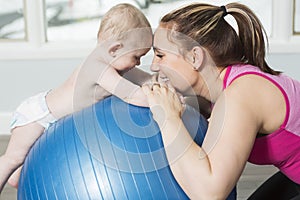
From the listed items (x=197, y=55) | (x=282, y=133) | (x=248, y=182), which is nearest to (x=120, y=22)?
(x=197, y=55)

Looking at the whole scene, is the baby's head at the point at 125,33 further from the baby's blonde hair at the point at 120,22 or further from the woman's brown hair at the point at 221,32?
the woman's brown hair at the point at 221,32

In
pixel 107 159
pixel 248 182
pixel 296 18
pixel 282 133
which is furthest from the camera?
pixel 296 18

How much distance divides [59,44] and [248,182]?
141cm

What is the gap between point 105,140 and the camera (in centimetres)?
125

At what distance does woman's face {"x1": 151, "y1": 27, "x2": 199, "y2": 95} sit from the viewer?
135 centimetres

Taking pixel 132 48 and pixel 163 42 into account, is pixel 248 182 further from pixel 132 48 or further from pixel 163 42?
pixel 163 42

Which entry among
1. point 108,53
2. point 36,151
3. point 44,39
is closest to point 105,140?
point 36,151

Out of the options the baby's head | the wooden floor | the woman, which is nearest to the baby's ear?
the baby's head

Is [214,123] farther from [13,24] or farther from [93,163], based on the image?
[13,24]

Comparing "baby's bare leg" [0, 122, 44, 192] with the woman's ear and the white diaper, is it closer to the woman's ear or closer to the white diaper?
the white diaper

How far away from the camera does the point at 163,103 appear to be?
1.29 meters

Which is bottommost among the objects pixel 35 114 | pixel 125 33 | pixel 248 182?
pixel 248 182

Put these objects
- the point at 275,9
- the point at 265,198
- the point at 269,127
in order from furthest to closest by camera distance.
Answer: the point at 275,9
the point at 265,198
the point at 269,127

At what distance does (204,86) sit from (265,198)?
474 millimetres
